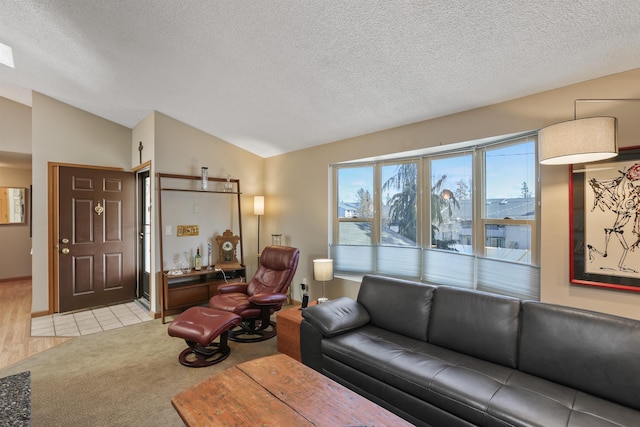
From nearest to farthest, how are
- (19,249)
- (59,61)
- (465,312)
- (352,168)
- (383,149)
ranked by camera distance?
(465,312), (59,61), (383,149), (352,168), (19,249)

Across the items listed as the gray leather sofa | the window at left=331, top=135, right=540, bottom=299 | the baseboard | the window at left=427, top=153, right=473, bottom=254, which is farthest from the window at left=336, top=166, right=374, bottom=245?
the baseboard

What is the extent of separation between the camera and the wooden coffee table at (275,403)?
1.40m

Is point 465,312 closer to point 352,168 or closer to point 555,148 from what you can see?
point 555,148

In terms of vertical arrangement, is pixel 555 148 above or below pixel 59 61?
below

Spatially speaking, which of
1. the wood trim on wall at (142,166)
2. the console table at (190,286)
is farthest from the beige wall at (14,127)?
the console table at (190,286)

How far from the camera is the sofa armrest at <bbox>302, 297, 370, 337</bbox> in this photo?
244 cm

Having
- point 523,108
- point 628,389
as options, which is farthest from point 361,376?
point 523,108

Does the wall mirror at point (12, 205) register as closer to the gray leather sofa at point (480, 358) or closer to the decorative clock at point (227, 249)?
the decorative clock at point (227, 249)

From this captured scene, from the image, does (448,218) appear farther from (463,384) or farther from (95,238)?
(95,238)

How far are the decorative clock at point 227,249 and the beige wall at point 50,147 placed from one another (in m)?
2.15

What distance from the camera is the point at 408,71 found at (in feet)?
8.04

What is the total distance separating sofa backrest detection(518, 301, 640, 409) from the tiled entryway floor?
168 inches

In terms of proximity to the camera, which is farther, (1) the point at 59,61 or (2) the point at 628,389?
(1) the point at 59,61

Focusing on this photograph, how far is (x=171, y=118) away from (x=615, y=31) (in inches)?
181
